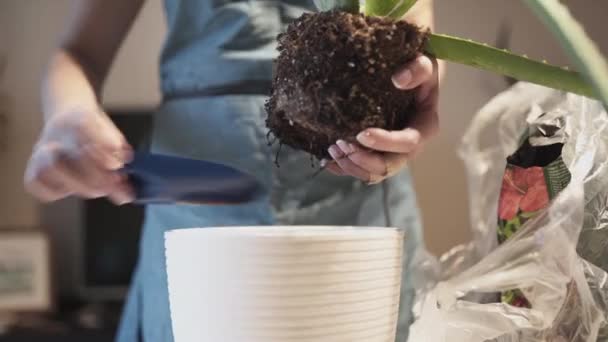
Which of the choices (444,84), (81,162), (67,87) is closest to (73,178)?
(81,162)

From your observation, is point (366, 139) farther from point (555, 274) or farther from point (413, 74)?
point (555, 274)

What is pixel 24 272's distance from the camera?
1.50 meters

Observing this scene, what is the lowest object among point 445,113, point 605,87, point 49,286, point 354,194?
point 49,286

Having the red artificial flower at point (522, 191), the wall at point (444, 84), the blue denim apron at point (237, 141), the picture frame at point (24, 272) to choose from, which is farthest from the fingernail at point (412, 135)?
the picture frame at point (24, 272)

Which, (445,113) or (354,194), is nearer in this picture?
(354,194)

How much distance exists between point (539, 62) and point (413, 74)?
0.07 meters

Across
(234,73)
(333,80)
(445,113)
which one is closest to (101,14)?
(234,73)

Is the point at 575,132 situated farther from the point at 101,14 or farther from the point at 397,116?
the point at 101,14

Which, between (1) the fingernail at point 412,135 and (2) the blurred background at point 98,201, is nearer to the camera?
(1) the fingernail at point 412,135

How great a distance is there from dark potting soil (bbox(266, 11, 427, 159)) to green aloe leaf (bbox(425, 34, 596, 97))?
0.02 meters

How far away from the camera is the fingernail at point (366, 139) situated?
0.36 meters

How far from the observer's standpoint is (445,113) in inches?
55.6

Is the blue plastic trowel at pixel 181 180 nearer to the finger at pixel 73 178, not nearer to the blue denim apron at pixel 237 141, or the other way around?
the finger at pixel 73 178

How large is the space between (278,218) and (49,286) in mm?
1112
